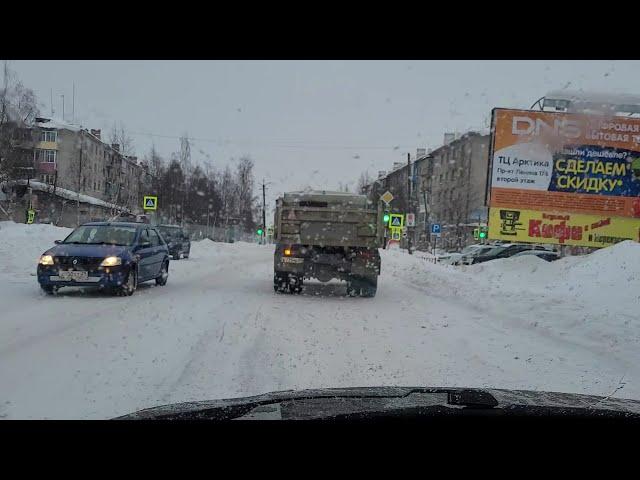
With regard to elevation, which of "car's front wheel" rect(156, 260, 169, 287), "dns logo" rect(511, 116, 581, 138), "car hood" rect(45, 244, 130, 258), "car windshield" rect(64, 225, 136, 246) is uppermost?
"dns logo" rect(511, 116, 581, 138)

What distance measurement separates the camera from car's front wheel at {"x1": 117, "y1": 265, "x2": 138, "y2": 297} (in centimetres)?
1064

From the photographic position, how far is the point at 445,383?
5219 millimetres

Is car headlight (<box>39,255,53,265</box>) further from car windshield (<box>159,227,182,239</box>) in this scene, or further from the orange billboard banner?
the orange billboard banner

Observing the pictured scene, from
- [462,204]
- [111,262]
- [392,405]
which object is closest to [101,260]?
[111,262]

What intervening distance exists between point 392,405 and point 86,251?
8942 mm

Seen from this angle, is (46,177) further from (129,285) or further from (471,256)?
(129,285)

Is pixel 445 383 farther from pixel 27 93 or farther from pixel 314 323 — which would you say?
pixel 27 93

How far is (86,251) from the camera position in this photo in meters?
10.4

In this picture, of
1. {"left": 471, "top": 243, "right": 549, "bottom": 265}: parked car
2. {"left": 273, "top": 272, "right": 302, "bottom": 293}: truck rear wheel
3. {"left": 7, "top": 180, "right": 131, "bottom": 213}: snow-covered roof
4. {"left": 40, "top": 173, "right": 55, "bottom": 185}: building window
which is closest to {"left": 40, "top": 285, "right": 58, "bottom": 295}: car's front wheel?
{"left": 273, "top": 272, "right": 302, "bottom": 293}: truck rear wheel

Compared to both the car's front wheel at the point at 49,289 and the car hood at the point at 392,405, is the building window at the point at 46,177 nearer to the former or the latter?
the car's front wheel at the point at 49,289

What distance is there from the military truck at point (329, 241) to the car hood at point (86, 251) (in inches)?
129

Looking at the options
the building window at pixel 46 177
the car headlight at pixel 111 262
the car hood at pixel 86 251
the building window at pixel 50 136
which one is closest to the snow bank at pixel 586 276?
the car headlight at pixel 111 262

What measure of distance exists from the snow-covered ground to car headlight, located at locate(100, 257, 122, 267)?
0.66 meters

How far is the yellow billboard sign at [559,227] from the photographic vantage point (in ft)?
73.4
